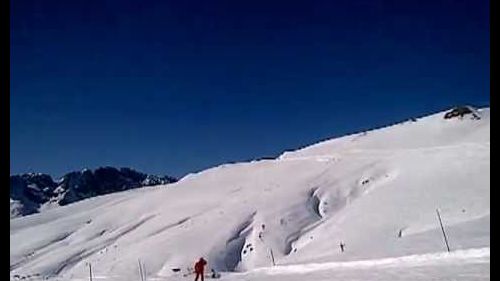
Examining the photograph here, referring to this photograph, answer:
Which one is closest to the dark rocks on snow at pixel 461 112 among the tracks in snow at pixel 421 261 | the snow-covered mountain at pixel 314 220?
the snow-covered mountain at pixel 314 220

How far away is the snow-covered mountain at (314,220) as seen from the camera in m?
24.1

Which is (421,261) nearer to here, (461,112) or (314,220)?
(314,220)

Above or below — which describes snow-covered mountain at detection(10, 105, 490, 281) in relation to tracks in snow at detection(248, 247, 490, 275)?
above

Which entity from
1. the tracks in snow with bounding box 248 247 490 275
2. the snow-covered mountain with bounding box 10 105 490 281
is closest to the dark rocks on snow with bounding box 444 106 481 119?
the snow-covered mountain with bounding box 10 105 490 281

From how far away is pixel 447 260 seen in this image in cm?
1805

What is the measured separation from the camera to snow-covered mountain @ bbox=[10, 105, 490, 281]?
24.1 meters

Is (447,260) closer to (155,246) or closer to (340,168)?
(155,246)

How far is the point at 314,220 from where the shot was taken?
4694cm

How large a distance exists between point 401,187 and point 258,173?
26534 mm

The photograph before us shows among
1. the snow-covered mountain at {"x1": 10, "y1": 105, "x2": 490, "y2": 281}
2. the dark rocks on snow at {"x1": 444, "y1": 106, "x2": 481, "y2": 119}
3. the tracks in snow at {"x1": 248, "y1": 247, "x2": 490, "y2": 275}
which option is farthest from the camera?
the dark rocks on snow at {"x1": 444, "y1": 106, "x2": 481, "y2": 119}

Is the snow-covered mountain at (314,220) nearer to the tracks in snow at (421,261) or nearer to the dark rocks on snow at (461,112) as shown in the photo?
the tracks in snow at (421,261)

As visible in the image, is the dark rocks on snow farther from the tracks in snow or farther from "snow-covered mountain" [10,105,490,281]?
the tracks in snow

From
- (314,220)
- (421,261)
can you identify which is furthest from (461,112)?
(421,261)
